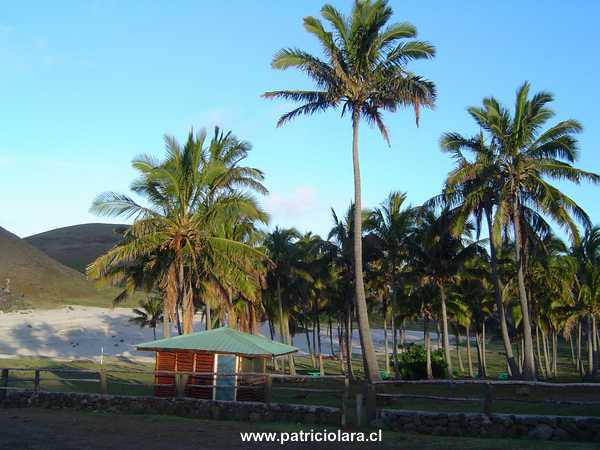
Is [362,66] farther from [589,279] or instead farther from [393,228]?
[589,279]

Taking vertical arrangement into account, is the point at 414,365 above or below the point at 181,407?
above

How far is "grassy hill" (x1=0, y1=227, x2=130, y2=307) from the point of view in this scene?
72125 mm

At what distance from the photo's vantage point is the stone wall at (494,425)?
1362 centimetres

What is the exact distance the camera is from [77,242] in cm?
15938

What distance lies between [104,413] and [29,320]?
4299 cm

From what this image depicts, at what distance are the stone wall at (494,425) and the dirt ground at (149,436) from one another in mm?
589

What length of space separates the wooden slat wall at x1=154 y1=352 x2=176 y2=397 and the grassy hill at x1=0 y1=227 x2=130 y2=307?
166 feet

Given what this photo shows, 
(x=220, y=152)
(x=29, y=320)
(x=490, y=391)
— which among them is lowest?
(x=490, y=391)

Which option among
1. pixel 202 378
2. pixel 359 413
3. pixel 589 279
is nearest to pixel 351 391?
pixel 202 378

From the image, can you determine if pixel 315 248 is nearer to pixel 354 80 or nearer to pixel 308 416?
pixel 354 80

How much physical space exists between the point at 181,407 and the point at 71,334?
39.5 meters

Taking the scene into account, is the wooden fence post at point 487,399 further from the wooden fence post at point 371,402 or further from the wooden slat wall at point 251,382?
the wooden slat wall at point 251,382

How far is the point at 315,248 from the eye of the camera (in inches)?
1555

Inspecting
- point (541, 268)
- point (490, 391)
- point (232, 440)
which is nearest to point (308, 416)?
point (232, 440)
